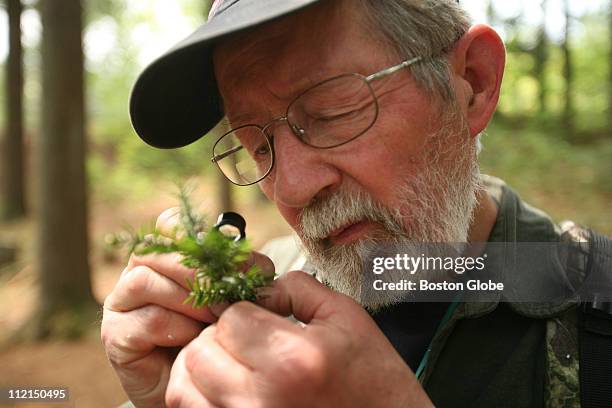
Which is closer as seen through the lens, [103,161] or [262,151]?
[262,151]

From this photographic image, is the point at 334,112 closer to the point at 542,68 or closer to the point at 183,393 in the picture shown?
the point at 183,393

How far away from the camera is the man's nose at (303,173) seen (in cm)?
152

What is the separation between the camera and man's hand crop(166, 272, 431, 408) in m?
0.94

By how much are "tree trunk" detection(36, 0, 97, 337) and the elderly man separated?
529cm

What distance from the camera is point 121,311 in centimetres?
135

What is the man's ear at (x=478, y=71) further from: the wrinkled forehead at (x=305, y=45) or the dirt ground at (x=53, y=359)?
the dirt ground at (x=53, y=359)

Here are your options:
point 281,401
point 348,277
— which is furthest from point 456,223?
point 281,401

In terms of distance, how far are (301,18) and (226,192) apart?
922cm

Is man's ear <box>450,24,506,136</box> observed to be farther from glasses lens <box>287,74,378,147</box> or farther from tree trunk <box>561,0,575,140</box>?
tree trunk <box>561,0,575,140</box>

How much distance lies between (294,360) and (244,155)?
4.26ft

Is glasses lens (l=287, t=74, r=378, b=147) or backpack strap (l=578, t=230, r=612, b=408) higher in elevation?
glasses lens (l=287, t=74, r=378, b=147)

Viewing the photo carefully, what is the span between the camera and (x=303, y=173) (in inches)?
60.2

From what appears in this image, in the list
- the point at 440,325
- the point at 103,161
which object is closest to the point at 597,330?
the point at 440,325

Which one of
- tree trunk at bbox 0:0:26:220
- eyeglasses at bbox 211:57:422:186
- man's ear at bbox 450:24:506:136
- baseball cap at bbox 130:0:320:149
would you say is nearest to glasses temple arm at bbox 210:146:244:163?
baseball cap at bbox 130:0:320:149
